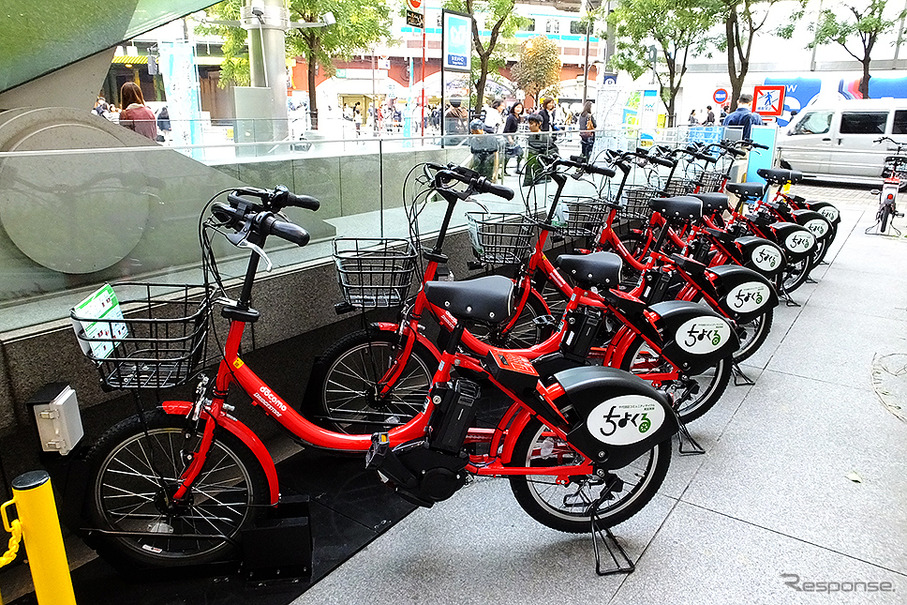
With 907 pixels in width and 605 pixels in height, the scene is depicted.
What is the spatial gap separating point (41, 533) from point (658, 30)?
1550 centimetres

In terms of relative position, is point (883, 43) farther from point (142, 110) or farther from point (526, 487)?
point (526, 487)

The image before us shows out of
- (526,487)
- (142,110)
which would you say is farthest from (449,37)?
(526,487)

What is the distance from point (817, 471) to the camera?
3.47 metres

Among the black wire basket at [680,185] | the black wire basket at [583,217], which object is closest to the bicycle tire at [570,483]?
the black wire basket at [583,217]

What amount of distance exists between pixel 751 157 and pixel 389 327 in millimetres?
10599

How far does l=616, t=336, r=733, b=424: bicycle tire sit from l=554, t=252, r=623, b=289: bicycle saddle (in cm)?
37

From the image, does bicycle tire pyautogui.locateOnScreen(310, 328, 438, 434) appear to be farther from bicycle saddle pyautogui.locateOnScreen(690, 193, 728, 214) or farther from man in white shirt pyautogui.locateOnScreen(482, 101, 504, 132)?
man in white shirt pyautogui.locateOnScreen(482, 101, 504, 132)

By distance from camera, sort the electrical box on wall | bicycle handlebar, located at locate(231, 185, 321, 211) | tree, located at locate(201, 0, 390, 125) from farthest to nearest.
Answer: tree, located at locate(201, 0, 390, 125) < bicycle handlebar, located at locate(231, 185, 321, 211) < the electrical box on wall

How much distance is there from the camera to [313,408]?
134 inches

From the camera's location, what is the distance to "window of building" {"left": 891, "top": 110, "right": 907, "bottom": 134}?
588 inches

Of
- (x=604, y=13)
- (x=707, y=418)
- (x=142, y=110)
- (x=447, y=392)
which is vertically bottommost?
(x=707, y=418)

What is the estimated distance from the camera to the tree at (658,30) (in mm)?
13547

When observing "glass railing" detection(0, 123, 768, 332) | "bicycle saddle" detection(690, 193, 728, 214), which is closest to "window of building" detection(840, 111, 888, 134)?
"bicycle saddle" detection(690, 193, 728, 214)

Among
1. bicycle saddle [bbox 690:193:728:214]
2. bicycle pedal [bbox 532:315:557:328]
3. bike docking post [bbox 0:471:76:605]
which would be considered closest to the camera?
bike docking post [bbox 0:471:76:605]
